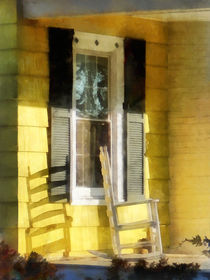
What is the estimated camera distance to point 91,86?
12656 mm

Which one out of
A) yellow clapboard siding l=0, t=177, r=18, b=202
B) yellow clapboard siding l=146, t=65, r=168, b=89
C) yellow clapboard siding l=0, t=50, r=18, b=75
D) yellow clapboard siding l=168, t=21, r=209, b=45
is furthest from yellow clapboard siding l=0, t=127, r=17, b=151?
yellow clapboard siding l=168, t=21, r=209, b=45

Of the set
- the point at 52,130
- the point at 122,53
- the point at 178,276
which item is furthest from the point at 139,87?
the point at 178,276

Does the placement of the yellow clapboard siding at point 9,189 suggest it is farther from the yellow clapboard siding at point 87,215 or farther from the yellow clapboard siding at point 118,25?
the yellow clapboard siding at point 118,25

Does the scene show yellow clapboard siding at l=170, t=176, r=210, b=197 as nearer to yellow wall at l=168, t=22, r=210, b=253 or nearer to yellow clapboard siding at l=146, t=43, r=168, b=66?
yellow wall at l=168, t=22, r=210, b=253

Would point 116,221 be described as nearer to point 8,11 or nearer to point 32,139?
point 32,139

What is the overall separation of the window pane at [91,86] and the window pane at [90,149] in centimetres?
14

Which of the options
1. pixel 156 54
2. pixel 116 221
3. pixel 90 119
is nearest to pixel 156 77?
pixel 156 54

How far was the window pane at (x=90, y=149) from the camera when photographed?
12547mm

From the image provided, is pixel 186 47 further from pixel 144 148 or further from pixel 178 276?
pixel 178 276

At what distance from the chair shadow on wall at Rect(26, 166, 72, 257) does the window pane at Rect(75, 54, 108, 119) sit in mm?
889

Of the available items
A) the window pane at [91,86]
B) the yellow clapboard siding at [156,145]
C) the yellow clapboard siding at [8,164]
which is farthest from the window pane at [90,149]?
the yellow clapboard siding at [8,164]

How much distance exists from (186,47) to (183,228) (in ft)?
7.73

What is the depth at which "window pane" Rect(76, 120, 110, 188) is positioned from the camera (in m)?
12.5

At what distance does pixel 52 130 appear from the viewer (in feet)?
39.9
